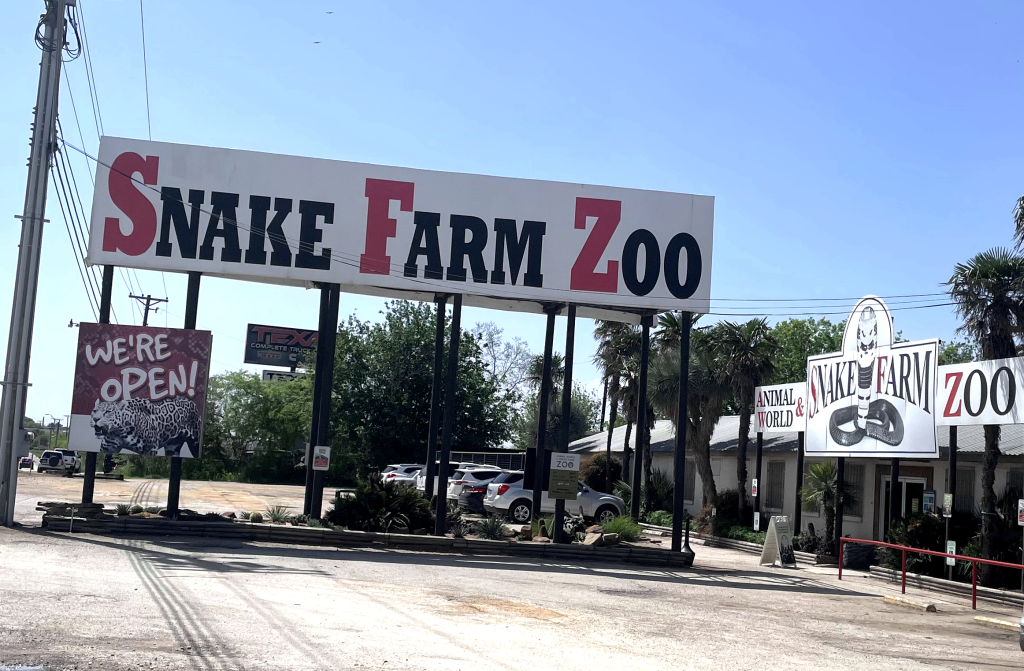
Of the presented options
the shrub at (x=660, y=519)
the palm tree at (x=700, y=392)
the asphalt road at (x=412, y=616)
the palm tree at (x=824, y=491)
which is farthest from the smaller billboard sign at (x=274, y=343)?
the asphalt road at (x=412, y=616)

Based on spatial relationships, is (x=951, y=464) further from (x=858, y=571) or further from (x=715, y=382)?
(x=715, y=382)

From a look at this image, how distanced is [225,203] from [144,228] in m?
1.74

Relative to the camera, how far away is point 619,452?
46.1m

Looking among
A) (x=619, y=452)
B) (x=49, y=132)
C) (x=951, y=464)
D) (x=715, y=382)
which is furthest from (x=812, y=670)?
(x=619, y=452)

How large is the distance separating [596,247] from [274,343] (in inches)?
3340

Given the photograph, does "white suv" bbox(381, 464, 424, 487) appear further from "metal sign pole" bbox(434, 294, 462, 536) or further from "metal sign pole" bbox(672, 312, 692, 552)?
"metal sign pole" bbox(672, 312, 692, 552)

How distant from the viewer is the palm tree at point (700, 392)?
34219 millimetres

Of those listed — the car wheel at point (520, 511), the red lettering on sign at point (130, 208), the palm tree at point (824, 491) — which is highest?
the red lettering on sign at point (130, 208)

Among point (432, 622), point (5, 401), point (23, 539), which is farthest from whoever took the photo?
point (5, 401)

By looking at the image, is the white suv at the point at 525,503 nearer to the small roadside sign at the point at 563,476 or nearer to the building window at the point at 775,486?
the building window at the point at 775,486

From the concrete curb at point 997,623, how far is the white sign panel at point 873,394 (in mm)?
6256

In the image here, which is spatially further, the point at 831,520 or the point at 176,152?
the point at 831,520

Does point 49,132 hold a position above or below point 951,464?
above

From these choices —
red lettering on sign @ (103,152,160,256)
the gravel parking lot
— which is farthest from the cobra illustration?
red lettering on sign @ (103,152,160,256)
